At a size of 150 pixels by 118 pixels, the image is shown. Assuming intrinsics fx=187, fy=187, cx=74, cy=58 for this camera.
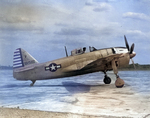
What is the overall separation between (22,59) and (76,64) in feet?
4.40

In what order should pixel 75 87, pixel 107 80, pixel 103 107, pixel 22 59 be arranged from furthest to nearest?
pixel 107 80 < pixel 22 59 < pixel 75 87 < pixel 103 107

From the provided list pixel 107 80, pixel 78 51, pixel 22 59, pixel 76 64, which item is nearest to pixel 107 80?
pixel 107 80

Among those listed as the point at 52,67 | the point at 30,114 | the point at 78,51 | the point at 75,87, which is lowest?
the point at 30,114

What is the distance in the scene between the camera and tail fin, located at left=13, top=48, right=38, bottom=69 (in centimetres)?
429

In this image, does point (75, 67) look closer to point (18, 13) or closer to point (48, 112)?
point (48, 112)

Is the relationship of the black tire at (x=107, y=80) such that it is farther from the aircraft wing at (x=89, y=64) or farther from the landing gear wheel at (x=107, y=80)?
the aircraft wing at (x=89, y=64)

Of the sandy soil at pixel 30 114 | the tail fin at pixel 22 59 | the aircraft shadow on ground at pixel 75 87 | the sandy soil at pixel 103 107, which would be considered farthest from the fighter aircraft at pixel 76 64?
the sandy soil at pixel 30 114

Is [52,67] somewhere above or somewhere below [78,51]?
below

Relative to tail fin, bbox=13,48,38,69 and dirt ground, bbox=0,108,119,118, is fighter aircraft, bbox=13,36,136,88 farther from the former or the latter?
dirt ground, bbox=0,108,119,118

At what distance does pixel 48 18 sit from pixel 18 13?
2.34ft

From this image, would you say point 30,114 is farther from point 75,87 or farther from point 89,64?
point 89,64

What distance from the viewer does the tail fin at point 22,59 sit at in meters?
4.29

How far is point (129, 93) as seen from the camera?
157 inches

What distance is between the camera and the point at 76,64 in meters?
4.79
